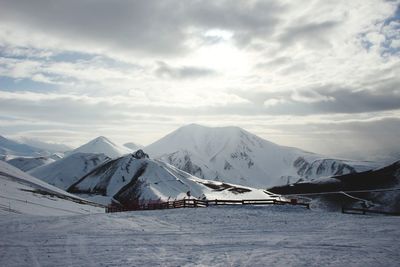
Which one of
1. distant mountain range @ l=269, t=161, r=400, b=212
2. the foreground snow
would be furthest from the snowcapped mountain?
the foreground snow

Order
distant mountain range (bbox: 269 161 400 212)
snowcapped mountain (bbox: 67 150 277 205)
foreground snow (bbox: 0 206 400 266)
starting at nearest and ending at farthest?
foreground snow (bbox: 0 206 400 266)
distant mountain range (bbox: 269 161 400 212)
snowcapped mountain (bbox: 67 150 277 205)

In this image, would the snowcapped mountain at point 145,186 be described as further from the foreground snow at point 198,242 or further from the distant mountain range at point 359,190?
the foreground snow at point 198,242

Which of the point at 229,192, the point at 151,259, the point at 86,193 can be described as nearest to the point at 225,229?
the point at 151,259

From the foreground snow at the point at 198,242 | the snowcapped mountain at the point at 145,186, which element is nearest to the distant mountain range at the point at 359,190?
the snowcapped mountain at the point at 145,186

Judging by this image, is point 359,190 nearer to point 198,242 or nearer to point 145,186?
point 145,186

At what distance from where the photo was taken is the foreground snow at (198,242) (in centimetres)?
2012

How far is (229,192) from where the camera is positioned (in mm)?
159000

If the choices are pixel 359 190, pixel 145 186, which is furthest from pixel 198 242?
pixel 145 186

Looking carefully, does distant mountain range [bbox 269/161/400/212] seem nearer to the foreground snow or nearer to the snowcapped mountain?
the snowcapped mountain

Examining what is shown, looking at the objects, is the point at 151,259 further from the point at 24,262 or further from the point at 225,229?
the point at 225,229

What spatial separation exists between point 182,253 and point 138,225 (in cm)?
1267

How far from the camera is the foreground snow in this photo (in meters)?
20.1

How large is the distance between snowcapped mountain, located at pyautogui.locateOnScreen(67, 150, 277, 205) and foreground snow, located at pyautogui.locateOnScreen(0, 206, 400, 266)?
10947 centimetres

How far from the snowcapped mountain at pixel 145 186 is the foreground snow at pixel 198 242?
359 ft
